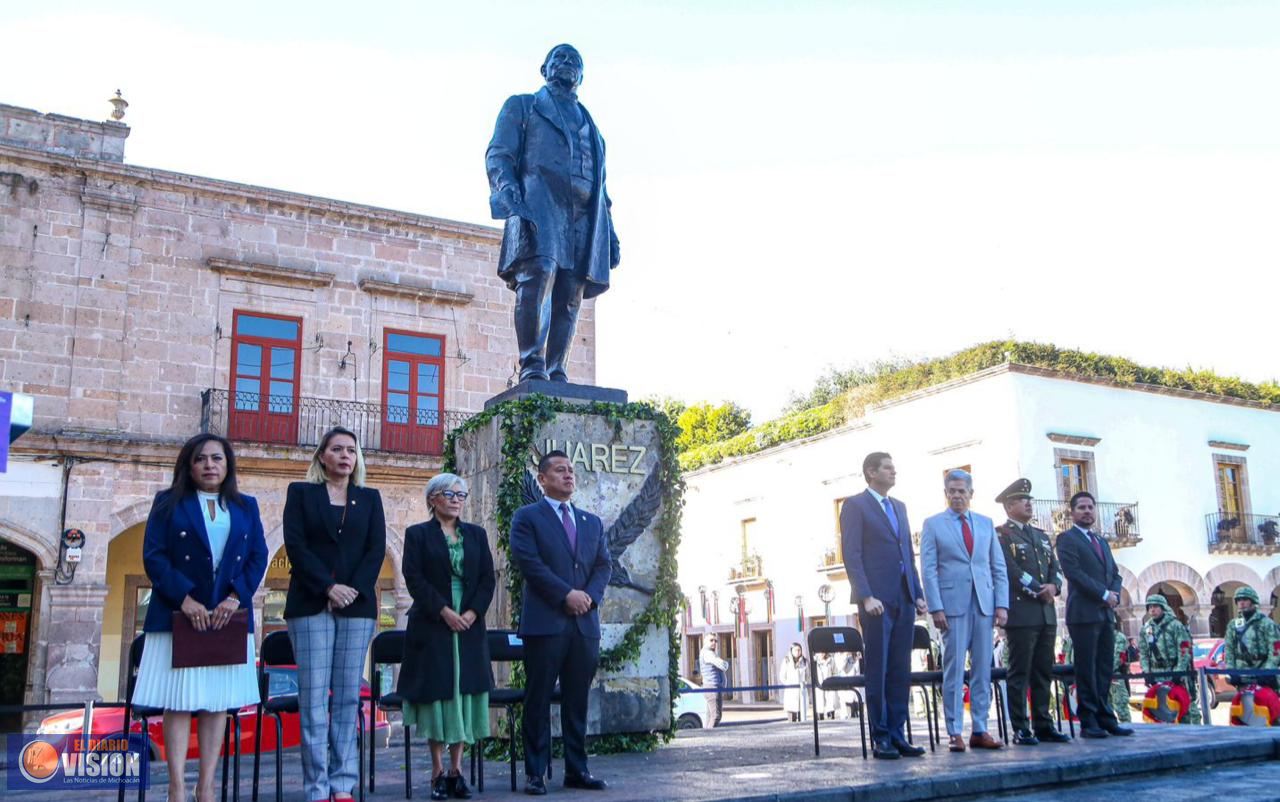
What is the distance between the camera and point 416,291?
18.9 metres

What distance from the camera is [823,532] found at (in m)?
28.5

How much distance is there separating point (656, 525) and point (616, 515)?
30 centimetres

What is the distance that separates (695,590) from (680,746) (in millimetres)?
26587

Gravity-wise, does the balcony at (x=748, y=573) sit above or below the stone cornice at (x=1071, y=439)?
below

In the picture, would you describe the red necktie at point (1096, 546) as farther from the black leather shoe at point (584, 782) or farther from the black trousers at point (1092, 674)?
the black leather shoe at point (584, 782)

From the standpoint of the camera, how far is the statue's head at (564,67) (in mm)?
7305

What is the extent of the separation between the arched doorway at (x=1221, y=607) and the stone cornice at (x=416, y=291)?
60.6ft

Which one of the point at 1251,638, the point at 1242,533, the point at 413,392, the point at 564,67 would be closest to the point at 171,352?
the point at 413,392

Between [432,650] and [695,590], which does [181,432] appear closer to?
[432,650]

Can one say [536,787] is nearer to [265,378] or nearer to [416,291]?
[265,378]

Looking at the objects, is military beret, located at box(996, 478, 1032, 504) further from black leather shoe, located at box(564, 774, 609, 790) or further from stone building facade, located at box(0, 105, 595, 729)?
stone building facade, located at box(0, 105, 595, 729)

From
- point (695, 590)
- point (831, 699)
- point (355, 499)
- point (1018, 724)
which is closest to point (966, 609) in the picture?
point (1018, 724)

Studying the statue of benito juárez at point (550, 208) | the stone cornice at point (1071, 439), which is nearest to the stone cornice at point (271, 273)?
the statue of benito juárez at point (550, 208)

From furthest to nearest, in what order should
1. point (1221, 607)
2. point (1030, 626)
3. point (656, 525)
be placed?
point (1221, 607) → point (656, 525) → point (1030, 626)
